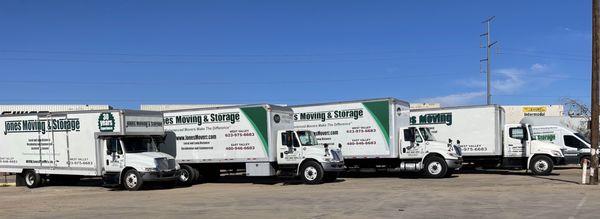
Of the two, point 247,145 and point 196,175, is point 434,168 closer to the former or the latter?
A: point 247,145

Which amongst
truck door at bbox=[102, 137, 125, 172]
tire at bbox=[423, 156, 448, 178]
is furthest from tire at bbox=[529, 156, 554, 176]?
truck door at bbox=[102, 137, 125, 172]

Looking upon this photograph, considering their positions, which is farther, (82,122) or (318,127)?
(318,127)

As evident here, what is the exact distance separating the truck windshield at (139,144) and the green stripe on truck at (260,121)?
3.61 meters

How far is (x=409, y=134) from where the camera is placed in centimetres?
2175

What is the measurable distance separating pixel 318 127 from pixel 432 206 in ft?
35.4

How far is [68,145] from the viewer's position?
19859 mm

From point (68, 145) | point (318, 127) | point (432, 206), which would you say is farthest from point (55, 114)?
point (432, 206)

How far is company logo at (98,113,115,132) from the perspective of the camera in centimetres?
1888

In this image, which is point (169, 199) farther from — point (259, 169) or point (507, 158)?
point (507, 158)

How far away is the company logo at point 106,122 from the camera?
18875mm

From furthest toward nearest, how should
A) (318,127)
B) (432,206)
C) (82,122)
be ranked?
(318,127)
(82,122)
(432,206)

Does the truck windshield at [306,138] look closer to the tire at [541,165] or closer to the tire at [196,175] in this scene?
the tire at [196,175]

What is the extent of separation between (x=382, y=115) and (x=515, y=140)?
20.3 ft

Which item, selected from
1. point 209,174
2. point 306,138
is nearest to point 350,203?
point 306,138
